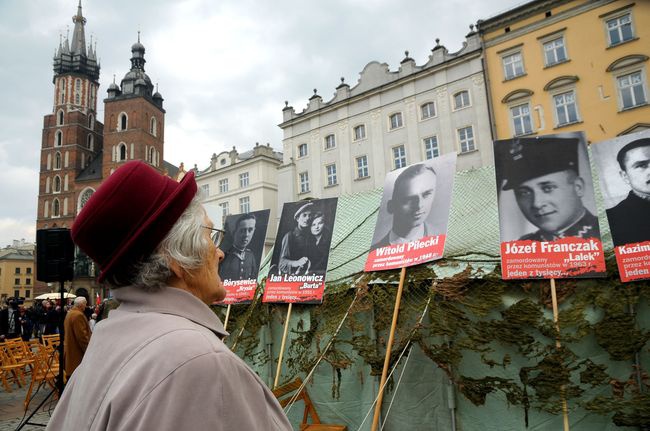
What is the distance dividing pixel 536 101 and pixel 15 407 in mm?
21399

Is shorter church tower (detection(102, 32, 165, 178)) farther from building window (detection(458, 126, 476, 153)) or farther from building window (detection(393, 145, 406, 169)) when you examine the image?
building window (detection(458, 126, 476, 153))

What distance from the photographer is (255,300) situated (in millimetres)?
6199

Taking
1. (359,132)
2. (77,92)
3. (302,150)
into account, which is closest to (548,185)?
(359,132)

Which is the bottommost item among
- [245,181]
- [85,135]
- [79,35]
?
[245,181]

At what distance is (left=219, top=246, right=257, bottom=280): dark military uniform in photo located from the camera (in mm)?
6457

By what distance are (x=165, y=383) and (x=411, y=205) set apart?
4.38 meters

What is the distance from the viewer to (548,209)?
13.7 feet

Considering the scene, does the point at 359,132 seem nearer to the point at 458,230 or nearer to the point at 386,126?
the point at 386,126

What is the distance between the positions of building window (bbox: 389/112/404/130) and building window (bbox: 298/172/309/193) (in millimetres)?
6745

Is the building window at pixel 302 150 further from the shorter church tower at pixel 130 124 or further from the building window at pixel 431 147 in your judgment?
the shorter church tower at pixel 130 124

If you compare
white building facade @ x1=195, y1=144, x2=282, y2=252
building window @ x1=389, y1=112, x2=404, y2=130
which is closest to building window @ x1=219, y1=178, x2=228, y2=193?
white building facade @ x1=195, y1=144, x2=282, y2=252

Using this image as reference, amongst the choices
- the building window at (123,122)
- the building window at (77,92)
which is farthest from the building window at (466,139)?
the building window at (77,92)

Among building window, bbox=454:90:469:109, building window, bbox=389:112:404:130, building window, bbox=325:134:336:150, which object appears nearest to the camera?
building window, bbox=454:90:469:109

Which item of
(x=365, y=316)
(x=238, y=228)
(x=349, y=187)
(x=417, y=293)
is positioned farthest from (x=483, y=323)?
(x=349, y=187)
